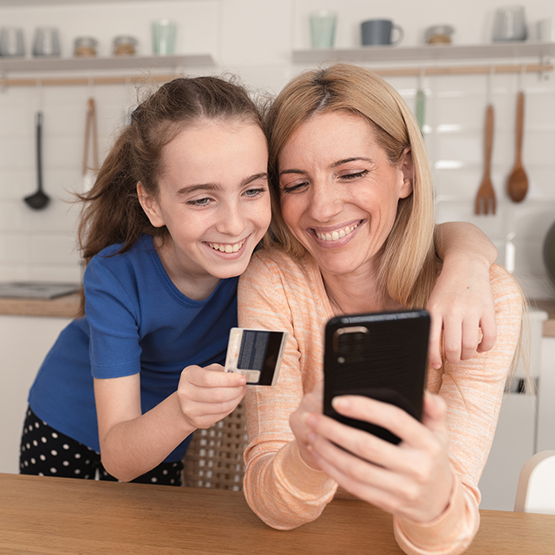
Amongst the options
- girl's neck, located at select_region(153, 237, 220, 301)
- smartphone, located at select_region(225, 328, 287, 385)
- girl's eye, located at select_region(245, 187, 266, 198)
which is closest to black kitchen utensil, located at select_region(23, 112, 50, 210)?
girl's neck, located at select_region(153, 237, 220, 301)

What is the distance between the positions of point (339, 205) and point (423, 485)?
1.74ft

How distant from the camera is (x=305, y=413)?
0.52 metres

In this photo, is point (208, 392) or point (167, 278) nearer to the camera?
point (208, 392)

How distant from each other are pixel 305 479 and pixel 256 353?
159 mm

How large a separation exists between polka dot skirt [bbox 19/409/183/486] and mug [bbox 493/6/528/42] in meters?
1.99

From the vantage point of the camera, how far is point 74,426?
1203mm

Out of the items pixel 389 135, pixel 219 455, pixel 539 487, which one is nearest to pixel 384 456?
pixel 539 487

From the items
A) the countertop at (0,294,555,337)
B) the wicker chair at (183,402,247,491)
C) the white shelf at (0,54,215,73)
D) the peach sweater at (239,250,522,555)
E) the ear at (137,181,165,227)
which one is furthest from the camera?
the white shelf at (0,54,215,73)

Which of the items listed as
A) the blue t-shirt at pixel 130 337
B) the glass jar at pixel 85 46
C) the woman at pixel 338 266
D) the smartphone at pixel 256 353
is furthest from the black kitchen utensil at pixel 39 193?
the smartphone at pixel 256 353

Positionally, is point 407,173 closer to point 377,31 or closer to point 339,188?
point 339,188

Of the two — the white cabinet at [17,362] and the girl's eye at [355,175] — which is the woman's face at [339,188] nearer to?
the girl's eye at [355,175]

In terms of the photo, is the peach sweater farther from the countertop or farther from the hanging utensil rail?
the hanging utensil rail

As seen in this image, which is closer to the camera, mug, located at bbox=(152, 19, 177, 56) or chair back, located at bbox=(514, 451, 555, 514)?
chair back, located at bbox=(514, 451, 555, 514)

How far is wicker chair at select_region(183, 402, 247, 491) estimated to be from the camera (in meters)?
1.12
